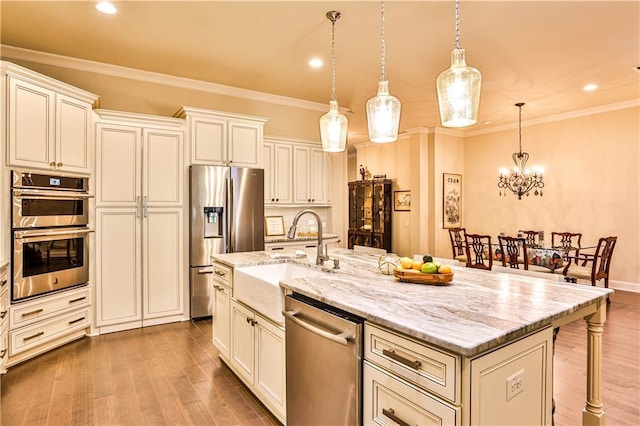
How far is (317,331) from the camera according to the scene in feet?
5.79

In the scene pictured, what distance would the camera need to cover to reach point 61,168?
3.41 metres

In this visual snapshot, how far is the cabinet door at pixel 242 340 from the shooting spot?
2473 mm

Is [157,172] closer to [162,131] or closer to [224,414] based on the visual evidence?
[162,131]

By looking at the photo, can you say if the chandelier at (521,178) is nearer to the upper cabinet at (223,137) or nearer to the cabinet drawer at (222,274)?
the upper cabinet at (223,137)

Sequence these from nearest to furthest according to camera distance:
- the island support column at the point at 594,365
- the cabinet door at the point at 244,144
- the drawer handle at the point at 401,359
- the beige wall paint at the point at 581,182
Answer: the drawer handle at the point at 401,359 → the island support column at the point at 594,365 → the cabinet door at the point at 244,144 → the beige wall paint at the point at 581,182

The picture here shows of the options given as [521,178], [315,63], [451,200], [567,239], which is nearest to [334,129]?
[315,63]

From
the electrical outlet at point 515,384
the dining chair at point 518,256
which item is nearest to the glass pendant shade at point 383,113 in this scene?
the electrical outlet at point 515,384

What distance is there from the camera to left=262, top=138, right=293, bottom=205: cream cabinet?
5250 millimetres

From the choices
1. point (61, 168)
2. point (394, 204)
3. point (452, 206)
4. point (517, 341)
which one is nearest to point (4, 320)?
point (61, 168)

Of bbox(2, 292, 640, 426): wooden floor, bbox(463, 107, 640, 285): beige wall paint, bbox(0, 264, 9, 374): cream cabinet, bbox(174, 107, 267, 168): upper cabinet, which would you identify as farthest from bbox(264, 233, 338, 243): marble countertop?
bbox(463, 107, 640, 285): beige wall paint

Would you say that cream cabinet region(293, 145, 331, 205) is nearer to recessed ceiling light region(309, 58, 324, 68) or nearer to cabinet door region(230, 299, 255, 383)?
recessed ceiling light region(309, 58, 324, 68)

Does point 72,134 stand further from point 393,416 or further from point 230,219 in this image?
point 393,416

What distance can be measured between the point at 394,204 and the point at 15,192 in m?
6.69

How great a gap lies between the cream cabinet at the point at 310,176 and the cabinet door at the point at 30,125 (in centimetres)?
298
